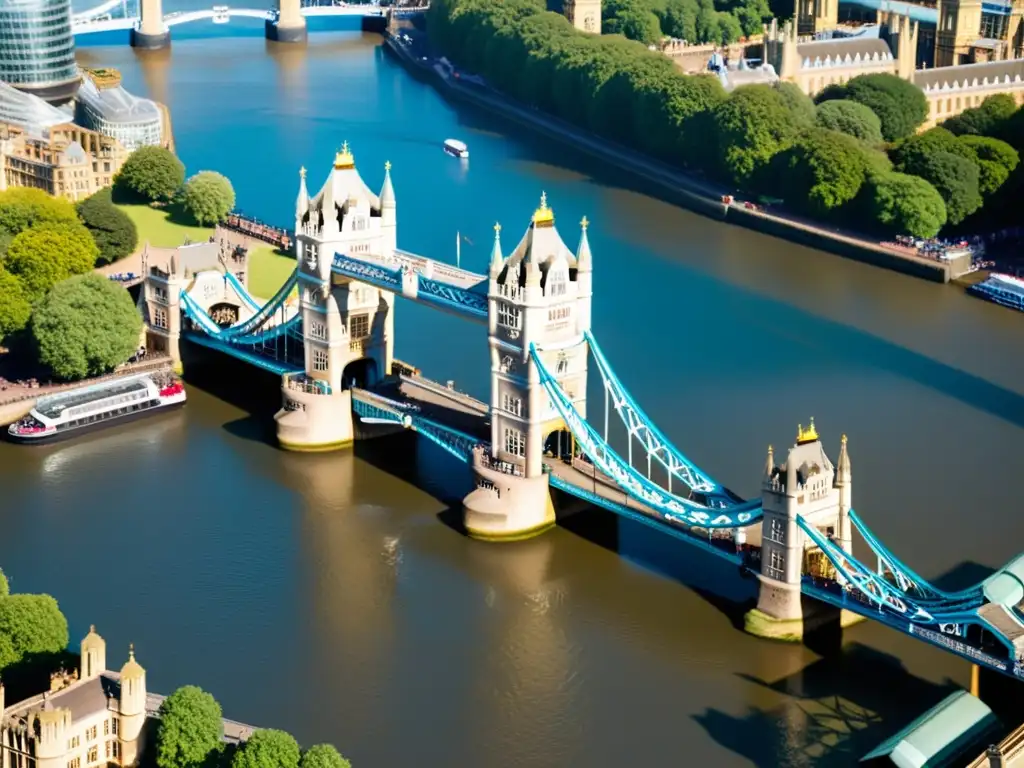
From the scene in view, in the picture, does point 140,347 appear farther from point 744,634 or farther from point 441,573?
point 744,634

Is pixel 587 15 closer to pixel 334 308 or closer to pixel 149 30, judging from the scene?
pixel 149 30

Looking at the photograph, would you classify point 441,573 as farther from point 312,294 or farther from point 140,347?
point 140,347

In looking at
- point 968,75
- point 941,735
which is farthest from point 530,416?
point 968,75

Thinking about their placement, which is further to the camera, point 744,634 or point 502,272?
point 502,272

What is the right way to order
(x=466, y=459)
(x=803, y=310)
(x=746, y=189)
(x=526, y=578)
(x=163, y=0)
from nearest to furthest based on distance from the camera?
(x=526, y=578), (x=466, y=459), (x=803, y=310), (x=746, y=189), (x=163, y=0)

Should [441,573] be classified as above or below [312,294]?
below

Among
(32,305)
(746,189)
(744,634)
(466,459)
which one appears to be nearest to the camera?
(744,634)

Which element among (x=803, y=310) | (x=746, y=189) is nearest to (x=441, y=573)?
(x=803, y=310)
